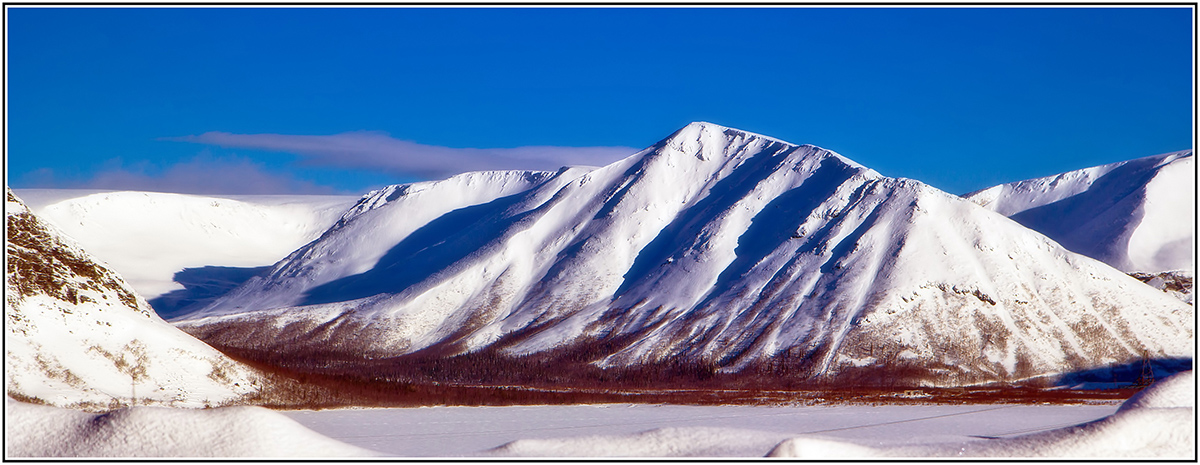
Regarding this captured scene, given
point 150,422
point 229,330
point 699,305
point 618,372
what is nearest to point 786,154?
point 699,305

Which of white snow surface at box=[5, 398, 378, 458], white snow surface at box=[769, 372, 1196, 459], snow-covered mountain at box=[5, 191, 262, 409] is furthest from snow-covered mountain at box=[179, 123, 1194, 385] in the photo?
white snow surface at box=[5, 398, 378, 458]

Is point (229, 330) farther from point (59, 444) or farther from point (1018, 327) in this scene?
point (59, 444)

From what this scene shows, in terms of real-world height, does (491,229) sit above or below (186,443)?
above

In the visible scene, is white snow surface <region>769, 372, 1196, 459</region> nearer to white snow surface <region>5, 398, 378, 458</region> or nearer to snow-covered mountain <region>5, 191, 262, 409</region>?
white snow surface <region>5, 398, 378, 458</region>

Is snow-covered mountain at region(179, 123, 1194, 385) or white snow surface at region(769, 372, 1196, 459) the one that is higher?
snow-covered mountain at region(179, 123, 1194, 385)

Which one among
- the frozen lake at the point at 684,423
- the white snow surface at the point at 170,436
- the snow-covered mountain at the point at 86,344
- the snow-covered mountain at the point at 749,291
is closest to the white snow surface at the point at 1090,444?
the frozen lake at the point at 684,423
